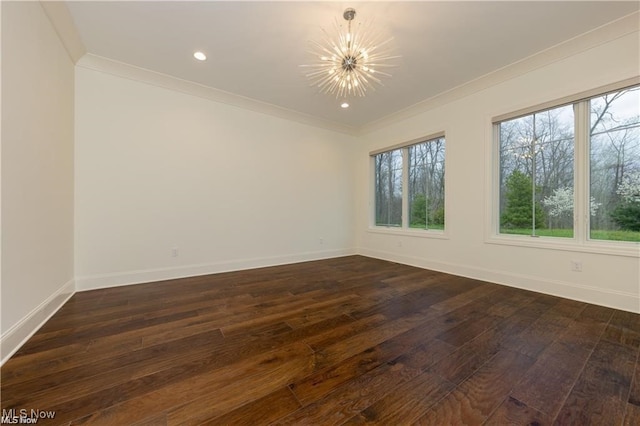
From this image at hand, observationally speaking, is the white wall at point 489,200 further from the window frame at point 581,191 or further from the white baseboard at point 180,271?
the white baseboard at point 180,271

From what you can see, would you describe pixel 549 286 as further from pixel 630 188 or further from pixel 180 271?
pixel 180 271

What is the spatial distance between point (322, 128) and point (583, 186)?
3815 mm

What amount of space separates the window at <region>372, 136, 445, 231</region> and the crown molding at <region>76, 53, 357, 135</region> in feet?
5.17

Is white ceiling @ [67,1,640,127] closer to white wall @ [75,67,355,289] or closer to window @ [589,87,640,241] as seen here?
white wall @ [75,67,355,289]

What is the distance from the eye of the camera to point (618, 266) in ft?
7.65

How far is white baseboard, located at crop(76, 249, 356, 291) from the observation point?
2.86m

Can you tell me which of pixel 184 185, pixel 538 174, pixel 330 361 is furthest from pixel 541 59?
pixel 184 185

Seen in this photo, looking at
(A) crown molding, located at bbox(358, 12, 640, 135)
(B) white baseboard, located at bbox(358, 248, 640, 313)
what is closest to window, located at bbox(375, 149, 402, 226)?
(A) crown molding, located at bbox(358, 12, 640, 135)

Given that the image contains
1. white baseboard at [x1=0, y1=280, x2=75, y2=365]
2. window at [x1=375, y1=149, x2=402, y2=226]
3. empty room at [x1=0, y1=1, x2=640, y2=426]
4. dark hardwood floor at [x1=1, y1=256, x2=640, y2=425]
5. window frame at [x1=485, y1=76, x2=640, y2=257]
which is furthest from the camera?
window at [x1=375, y1=149, x2=402, y2=226]

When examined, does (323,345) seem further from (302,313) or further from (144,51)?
(144,51)

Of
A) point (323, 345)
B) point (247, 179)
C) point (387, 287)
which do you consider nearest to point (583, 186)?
point (387, 287)

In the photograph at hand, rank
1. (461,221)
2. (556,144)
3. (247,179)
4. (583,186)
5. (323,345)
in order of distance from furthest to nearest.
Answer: (247,179) → (461,221) → (556,144) → (583,186) → (323,345)

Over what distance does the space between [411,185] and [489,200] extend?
1466 millimetres

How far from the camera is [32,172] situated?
190cm
